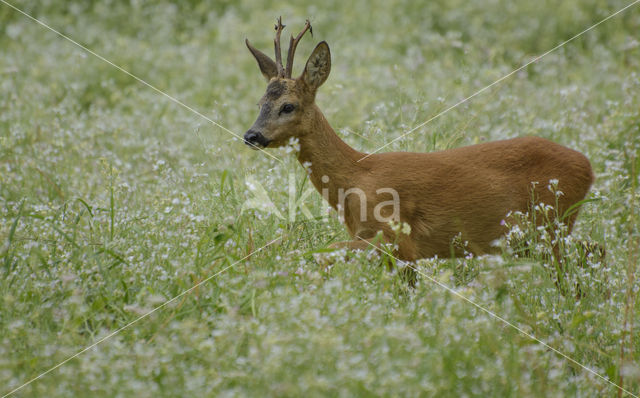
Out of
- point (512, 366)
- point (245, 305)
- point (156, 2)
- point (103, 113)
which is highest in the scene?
point (156, 2)

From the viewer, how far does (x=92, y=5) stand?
11.5 metres

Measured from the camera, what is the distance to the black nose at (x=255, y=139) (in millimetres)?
4512

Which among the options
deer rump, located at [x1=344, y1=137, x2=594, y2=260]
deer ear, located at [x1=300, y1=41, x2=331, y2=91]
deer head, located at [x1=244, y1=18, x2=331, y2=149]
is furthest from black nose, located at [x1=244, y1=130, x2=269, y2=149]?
deer rump, located at [x1=344, y1=137, x2=594, y2=260]

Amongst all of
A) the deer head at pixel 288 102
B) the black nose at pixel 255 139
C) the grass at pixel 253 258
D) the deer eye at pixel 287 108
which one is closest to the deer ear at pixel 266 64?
the deer head at pixel 288 102

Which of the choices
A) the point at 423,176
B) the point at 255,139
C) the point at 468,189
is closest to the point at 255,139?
the point at 255,139

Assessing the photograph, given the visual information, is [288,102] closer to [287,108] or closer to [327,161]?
[287,108]

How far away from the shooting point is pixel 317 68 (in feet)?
15.7

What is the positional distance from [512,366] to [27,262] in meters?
2.52

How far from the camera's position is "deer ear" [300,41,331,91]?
4.72 meters

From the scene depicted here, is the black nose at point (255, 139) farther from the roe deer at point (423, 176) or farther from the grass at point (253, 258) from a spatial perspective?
the grass at point (253, 258)

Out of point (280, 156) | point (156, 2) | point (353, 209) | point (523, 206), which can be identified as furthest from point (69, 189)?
point (156, 2)

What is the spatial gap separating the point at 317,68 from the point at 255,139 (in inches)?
25.7

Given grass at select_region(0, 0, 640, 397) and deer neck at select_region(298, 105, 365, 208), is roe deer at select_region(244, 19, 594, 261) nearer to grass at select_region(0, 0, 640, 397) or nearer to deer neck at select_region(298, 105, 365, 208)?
deer neck at select_region(298, 105, 365, 208)

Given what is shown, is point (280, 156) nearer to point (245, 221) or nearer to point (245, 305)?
point (245, 221)
